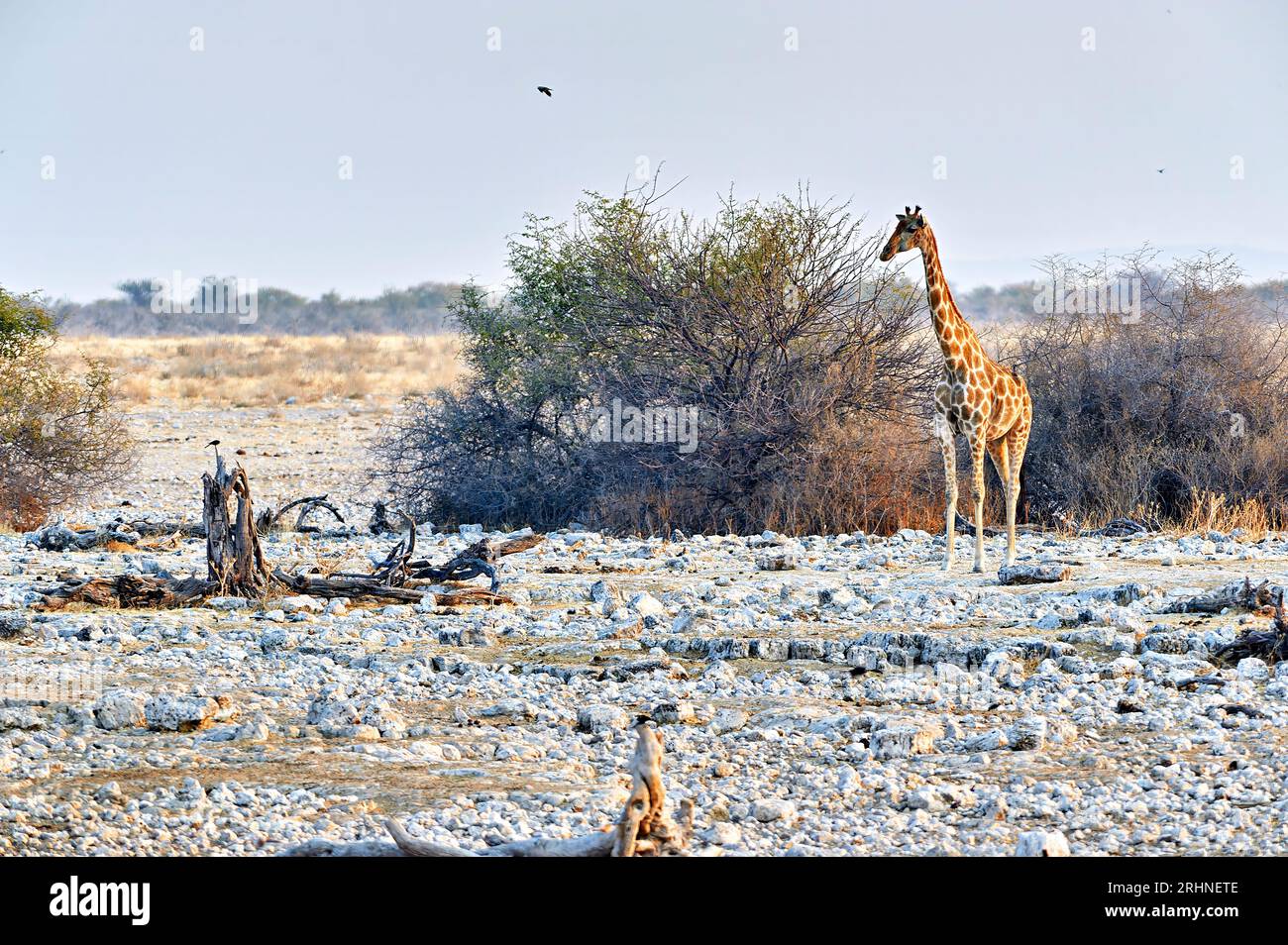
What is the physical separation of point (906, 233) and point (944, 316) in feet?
2.18

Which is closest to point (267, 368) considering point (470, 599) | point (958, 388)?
point (958, 388)

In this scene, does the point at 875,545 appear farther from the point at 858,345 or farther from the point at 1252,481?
the point at 1252,481

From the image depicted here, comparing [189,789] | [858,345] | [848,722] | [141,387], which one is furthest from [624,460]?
[141,387]

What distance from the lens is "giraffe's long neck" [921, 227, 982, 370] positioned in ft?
34.1

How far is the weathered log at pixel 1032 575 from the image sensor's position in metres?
9.59

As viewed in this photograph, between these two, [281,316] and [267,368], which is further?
[281,316]

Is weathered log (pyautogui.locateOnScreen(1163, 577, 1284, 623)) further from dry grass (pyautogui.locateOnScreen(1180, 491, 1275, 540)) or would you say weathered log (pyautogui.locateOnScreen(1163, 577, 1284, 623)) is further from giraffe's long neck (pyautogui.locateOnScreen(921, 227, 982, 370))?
dry grass (pyautogui.locateOnScreen(1180, 491, 1275, 540))

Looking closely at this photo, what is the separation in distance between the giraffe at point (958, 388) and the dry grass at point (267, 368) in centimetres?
1637

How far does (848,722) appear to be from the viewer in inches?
244

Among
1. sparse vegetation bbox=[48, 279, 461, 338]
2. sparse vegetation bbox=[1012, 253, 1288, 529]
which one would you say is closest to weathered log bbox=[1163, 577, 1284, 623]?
sparse vegetation bbox=[1012, 253, 1288, 529]

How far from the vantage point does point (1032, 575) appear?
31.5ft

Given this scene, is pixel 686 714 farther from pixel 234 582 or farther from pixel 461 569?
pixel 234 582

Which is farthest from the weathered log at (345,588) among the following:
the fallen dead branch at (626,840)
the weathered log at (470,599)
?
the fallen dead branch at (626,840)

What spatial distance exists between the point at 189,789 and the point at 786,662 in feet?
10.8
